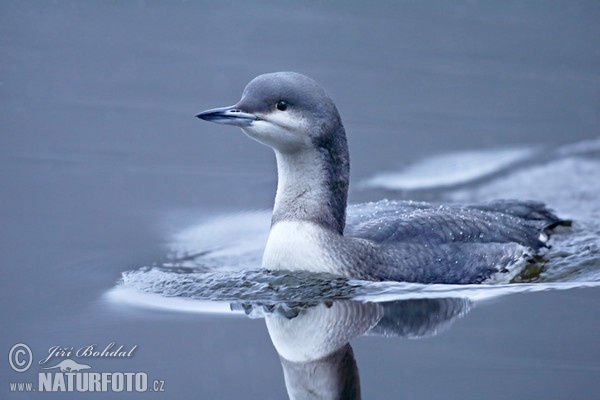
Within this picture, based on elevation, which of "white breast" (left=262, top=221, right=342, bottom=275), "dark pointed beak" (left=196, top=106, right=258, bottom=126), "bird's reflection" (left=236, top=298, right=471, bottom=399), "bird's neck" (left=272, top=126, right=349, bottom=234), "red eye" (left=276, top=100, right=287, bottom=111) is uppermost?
"red eye" (left=276, top=100, right=287, bottom=111)

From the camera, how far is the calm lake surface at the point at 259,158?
6.41 meters

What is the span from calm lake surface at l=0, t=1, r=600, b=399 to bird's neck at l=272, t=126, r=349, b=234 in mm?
525

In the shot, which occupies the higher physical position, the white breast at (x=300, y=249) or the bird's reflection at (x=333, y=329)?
the white breast at (x=300, y=249)

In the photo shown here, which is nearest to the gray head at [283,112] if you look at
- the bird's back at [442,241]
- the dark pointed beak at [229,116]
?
the dark pointed beak at [229,116]

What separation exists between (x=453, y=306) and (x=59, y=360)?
2.14m

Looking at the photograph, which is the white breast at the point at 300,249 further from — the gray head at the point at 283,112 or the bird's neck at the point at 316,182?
the gray head at the point at 283,112

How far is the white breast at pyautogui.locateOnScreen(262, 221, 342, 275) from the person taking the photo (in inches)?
276

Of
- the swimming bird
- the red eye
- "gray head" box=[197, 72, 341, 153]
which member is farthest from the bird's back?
the red eye

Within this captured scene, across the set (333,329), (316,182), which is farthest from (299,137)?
(333,329)

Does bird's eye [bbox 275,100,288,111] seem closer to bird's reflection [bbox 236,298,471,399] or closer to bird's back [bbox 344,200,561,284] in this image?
bird's back [bbox 344,200,561,284]

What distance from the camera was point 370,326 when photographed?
21.8 ft

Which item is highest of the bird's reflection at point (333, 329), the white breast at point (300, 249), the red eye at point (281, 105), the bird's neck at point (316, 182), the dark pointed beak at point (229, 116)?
the red eye at point (281, 105)

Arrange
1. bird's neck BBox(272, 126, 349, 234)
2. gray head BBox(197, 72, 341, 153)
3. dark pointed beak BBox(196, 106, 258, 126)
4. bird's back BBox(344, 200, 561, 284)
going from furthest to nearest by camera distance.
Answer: bird's back BBox(344, 200, 561, 284), bird's neck BBox(272, 126, 349, 234), gray head BBox(197, 72, 341, 153), dark pointed beak BBox(196, 106, 258, 126)

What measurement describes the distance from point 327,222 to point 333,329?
76cm
